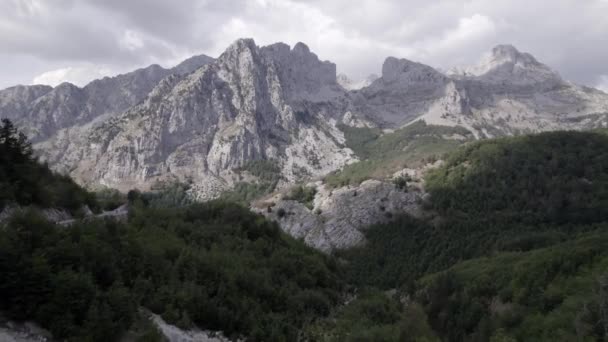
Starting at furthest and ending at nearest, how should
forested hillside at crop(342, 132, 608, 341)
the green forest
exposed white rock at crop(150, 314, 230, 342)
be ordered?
1. forested hillside at crop(342, 132, 608, 341)
2. exposed white rock at crop(150, 314, 230, 342)
3. the green forest

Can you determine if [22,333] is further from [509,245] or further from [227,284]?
[509,245]

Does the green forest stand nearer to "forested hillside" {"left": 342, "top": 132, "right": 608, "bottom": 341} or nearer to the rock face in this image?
"forested hillside" {"left": 342, "top": 132, "right": 608, "bottom": 341}

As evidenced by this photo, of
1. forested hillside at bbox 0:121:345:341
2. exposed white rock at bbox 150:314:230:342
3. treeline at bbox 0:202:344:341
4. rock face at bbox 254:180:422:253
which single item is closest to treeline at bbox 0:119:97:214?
forested hillside at bbox 0:121:345:341

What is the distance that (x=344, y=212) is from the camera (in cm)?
11906

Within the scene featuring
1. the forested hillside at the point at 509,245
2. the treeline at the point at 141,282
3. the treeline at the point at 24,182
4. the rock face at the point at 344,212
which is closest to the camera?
the treeline at the point at 141,282

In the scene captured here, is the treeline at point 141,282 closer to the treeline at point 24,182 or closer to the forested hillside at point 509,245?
the treeline at point 24,182

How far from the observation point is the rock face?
111 metres

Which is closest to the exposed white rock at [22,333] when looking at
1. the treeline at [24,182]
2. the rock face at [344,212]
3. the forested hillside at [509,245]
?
the treeline at [24,182]

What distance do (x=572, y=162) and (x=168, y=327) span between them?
4804 inches

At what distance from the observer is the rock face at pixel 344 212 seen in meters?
111

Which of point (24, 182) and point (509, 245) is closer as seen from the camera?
point (24, 182)

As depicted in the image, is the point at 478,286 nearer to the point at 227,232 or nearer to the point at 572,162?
the point at 227,232

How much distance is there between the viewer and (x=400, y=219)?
109 m

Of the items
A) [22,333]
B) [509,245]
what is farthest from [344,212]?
[22,333]
